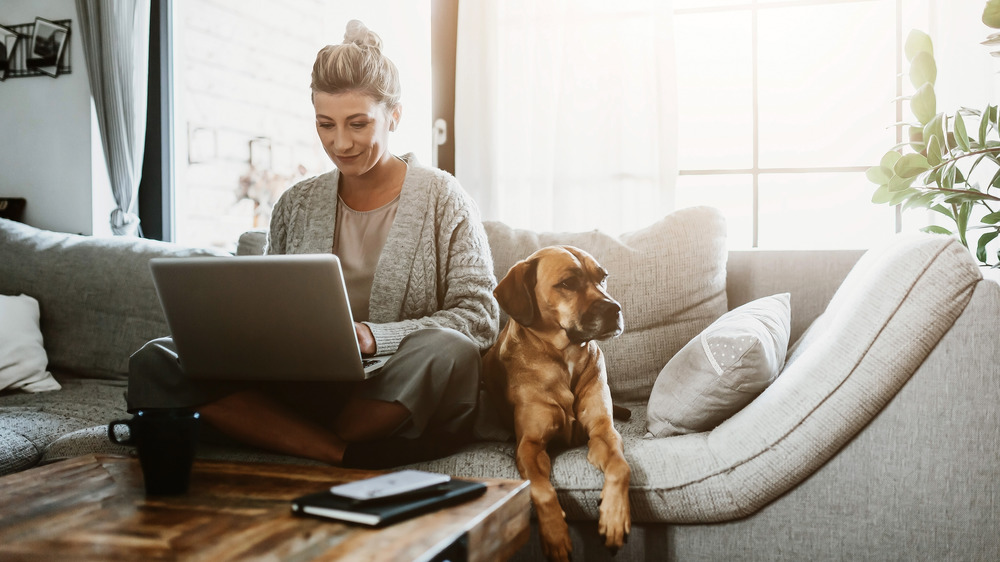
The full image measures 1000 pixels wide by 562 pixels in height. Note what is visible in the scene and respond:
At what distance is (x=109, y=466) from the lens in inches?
42.1

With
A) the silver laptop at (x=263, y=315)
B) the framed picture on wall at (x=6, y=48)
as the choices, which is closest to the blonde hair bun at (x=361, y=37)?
the silver laptop at (x=263, y=315)

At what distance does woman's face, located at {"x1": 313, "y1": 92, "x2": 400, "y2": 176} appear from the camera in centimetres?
161

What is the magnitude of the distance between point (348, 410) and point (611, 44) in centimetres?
184

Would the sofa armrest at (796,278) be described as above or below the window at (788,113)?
below

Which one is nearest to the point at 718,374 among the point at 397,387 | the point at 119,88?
the point at 397,387

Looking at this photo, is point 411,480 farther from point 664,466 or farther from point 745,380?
point 745,380

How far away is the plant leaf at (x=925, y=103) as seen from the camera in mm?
1614

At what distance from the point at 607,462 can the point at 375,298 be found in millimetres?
660

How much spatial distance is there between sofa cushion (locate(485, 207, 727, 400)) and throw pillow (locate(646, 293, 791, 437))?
24cm

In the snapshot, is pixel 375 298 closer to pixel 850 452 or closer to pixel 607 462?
pixel 607 462

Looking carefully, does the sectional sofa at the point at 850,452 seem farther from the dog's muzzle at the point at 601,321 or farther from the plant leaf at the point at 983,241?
the plant leaf at the point at 983,241

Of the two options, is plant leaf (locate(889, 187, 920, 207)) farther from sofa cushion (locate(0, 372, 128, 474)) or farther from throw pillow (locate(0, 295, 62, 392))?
throw pillow (locate(0, 295, 62, 392))

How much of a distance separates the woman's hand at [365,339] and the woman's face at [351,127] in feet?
1.63

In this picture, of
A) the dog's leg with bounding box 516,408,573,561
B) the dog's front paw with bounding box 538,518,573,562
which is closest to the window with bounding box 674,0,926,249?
the dog's leg with bounding box 516,408,573,561
